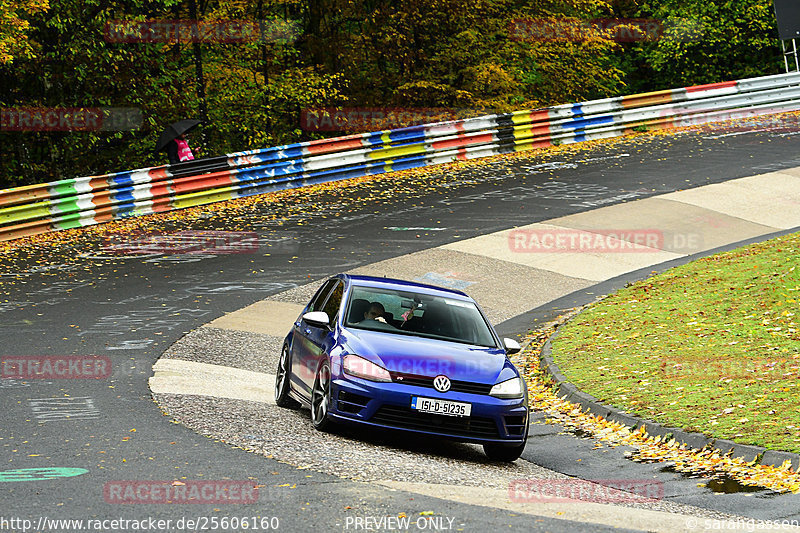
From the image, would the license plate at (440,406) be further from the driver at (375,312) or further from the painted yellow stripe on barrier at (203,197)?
the painted yellow stripe on barrier at (203,197)

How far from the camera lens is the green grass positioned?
10.6 meters

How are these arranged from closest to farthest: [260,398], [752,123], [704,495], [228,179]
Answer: [704,495] → [260,398] → [228,179] → [752,123]

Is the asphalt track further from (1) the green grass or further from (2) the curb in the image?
(1) the green grass

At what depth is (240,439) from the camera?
9461 mm

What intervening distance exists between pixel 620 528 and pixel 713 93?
2623 centimetres

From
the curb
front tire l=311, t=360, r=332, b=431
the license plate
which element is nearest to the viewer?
the curb

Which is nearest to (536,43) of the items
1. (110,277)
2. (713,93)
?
(713,93)

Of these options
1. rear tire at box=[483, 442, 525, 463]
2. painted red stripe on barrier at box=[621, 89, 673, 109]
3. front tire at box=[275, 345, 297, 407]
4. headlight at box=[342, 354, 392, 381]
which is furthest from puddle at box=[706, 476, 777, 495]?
painted red stripe on barrier at box=[621, 89, 673, 109]

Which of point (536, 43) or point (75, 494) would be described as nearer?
point (75, 494)

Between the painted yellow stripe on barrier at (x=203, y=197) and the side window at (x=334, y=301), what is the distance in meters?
13.2

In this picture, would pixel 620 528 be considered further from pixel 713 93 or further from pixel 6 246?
pixel 713 93

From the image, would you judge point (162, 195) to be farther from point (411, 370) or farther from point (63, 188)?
point (411, 370)

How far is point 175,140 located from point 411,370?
1708 centimetres

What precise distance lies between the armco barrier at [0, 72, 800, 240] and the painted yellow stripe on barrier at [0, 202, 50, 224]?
0.07 ft
